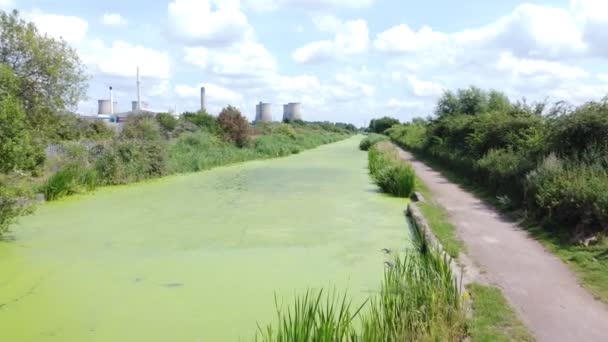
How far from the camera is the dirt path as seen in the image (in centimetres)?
461

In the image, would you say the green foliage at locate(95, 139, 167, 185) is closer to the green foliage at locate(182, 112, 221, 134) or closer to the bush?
the bush

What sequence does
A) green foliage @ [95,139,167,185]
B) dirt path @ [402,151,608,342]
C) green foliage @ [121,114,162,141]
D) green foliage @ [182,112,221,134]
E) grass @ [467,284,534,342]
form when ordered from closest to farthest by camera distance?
grass @ [467,284,534,342]
dirt path @ [402,151,608,342]
green foliage @ [95,139,167,185]
green foliage @ [121,114,162,141]
green foliage @ [182,112,221,134]

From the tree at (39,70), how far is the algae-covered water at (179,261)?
3.14 m

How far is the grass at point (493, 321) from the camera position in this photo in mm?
4320

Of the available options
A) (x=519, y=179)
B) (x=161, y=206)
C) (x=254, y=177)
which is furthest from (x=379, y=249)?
(x=254, y=177)

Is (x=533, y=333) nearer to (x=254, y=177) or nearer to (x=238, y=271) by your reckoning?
(x=238, y=271)

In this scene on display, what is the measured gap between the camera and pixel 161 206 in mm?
12523

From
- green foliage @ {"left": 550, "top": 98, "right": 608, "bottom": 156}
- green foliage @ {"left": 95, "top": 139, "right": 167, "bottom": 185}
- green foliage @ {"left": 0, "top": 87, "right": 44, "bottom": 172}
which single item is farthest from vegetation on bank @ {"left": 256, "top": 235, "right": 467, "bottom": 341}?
green foliage @ {"left": 95, "top": 139, "right": 167, "bottom": 185}

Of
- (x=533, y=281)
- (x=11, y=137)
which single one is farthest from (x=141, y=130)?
(x=533, y=281)

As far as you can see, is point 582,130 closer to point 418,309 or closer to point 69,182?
point 418,309

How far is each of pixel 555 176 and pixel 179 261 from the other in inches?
267

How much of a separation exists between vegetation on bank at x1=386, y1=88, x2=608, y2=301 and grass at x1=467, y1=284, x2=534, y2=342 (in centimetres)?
126

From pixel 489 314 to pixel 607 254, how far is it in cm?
293

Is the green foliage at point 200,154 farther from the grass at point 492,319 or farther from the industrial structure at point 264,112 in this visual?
the industrial structure at point 264,112
